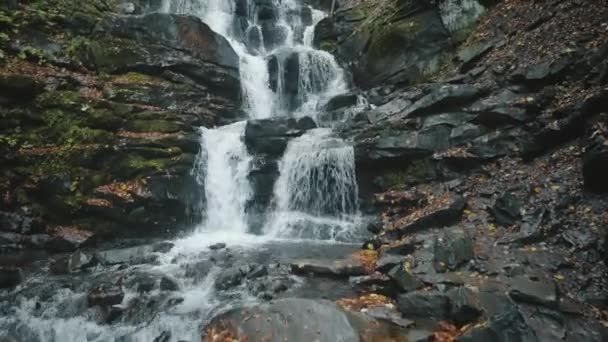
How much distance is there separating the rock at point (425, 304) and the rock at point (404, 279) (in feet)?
0.94

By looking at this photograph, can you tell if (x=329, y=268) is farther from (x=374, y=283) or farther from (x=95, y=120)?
(x=95, y=120)

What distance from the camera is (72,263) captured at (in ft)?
27.8

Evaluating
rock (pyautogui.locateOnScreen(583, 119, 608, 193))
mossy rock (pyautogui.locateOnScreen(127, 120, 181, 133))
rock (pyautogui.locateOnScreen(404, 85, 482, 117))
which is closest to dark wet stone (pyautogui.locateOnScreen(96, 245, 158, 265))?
mossy rock (pyautogui.locateOnScreen(127, 120, 181, 133))

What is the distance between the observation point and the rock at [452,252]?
6.64m

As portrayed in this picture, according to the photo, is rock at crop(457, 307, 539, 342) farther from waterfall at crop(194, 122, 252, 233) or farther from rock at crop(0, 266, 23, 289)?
rock at crop(0, 266, 23, 289)

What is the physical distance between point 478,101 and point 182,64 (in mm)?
9997

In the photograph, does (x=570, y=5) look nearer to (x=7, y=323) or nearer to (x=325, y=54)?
(x=325, y=54)

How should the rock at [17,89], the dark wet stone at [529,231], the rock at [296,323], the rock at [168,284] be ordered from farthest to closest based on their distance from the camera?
the rock at [17,89] < the rock at [168,284] < the dark wet stone at [529,231] < the rock at [296,323]

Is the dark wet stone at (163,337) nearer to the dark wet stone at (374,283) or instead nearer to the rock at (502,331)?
the dark wet stone at (374,283)

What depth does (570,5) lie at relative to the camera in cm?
1101

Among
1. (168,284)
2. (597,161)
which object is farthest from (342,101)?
(168,284)

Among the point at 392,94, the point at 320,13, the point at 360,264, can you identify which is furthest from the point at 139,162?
the point at 320,13

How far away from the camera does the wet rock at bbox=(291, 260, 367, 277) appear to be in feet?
24.1

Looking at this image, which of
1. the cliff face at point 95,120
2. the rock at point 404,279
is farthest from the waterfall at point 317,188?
the rock at point 404,279
